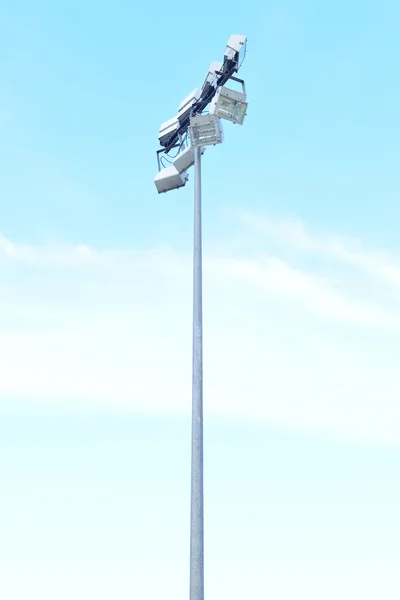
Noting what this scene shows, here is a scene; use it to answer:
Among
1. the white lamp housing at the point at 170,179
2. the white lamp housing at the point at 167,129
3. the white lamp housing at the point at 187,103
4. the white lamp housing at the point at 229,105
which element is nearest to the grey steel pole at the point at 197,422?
the white lamp housing at the point at 229,105

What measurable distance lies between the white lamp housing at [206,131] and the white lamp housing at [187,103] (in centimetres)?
124

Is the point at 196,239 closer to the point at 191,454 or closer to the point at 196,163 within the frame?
the point at 196,163

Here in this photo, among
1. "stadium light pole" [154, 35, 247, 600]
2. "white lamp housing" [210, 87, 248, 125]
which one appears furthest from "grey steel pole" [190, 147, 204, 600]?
"white lamp housing" [210, 87, 248, 125]

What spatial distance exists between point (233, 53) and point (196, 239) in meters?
4.07

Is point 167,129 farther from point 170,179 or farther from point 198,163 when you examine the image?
point 198,163

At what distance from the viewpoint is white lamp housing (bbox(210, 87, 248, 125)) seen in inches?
542

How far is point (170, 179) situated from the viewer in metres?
14.9

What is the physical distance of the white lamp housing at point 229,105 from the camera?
13.8 meters

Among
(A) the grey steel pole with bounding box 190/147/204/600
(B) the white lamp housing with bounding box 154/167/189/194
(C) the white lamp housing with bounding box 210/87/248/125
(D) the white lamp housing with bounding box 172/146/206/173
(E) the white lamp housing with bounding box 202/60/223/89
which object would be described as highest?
(E) the white lamp housing with bounding box 202/60/223/89

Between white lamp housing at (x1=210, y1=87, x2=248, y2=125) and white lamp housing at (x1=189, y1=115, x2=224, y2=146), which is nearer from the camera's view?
white lamp housing at (x1=189, y1=115, x2=224, y2=146)

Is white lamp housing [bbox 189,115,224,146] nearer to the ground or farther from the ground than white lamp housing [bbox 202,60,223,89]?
nearer to the ground

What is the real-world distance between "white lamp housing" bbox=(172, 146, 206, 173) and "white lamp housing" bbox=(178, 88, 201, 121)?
3.51ft

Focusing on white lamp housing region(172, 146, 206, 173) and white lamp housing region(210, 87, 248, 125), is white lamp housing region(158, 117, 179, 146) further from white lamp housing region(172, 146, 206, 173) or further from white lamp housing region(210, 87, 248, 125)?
white lamp housing region(210, 87, 248, 125)

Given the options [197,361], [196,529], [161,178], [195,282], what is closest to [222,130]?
[161,178]
